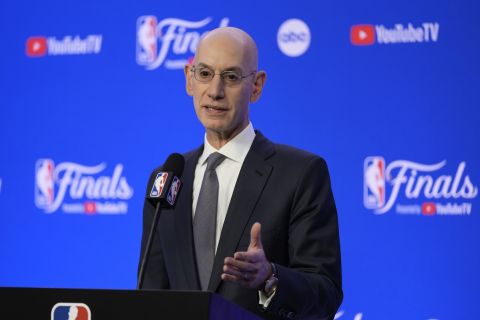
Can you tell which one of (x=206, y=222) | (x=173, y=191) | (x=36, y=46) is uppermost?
(x=36, y=46)

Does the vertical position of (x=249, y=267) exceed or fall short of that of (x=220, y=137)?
it falls short

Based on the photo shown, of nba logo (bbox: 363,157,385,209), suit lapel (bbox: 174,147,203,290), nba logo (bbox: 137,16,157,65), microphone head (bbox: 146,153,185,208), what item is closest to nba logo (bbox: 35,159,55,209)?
nba logo (bbox: 137,16,157,65)

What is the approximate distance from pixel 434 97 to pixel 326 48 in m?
0.57

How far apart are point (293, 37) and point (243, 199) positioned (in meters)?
1.85

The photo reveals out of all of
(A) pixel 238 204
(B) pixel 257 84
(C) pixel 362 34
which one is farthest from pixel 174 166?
(C) pixel 362 34

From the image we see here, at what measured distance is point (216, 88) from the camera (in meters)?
2.70

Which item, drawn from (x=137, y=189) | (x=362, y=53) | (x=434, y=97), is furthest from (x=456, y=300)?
(x=137, y=189)

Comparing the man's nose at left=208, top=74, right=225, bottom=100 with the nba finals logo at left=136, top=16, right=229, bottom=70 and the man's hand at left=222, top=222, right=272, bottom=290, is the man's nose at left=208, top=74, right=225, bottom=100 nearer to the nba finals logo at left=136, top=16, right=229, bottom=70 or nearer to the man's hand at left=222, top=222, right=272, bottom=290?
the man's hand at left=222, top=222, right=272, bottom=290

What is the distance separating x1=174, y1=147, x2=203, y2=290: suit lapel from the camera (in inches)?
104

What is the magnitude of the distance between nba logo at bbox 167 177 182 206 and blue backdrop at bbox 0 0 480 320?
1920 mm

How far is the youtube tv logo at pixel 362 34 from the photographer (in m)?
4.22

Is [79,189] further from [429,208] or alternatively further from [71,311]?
[71,311]

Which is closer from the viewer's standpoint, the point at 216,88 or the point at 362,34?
the point at 216,88

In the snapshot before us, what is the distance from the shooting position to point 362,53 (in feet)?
13.9
